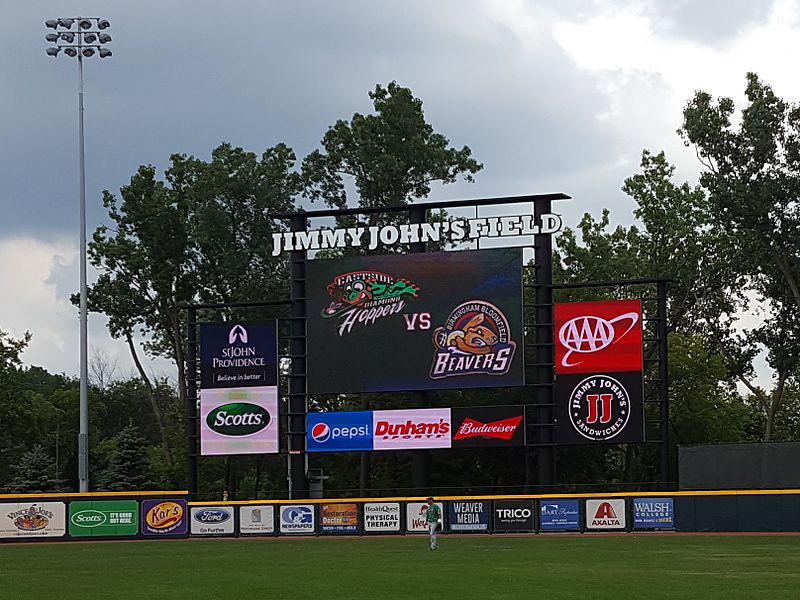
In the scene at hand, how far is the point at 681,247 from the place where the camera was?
245 feet

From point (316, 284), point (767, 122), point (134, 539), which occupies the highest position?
point (767, 122)

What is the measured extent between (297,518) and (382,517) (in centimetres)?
324

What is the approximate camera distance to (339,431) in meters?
46.3

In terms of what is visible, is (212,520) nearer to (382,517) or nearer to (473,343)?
(382,517)

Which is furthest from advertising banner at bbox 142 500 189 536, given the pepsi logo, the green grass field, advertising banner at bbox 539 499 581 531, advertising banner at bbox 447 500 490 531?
advertising banner at bbox 539 499 581 531

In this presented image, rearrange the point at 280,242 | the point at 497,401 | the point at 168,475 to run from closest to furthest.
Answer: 1. the point at 280,242
2. the point at 497,401
3. the point at 168,475

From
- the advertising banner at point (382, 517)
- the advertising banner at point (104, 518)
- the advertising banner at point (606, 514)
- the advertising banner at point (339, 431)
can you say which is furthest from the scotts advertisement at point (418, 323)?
the advertising banner at point (104, 518)

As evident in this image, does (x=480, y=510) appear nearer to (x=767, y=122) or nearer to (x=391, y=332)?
(x=391, y=332)

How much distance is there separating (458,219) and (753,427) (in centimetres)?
4331

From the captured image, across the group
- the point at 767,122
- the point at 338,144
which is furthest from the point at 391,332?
the point at 338,144

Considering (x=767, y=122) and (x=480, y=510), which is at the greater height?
(x=767, y=122)

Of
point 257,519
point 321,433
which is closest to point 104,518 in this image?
point 257,519

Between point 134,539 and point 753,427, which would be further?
point 753,427

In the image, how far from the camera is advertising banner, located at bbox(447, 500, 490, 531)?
147 ft
